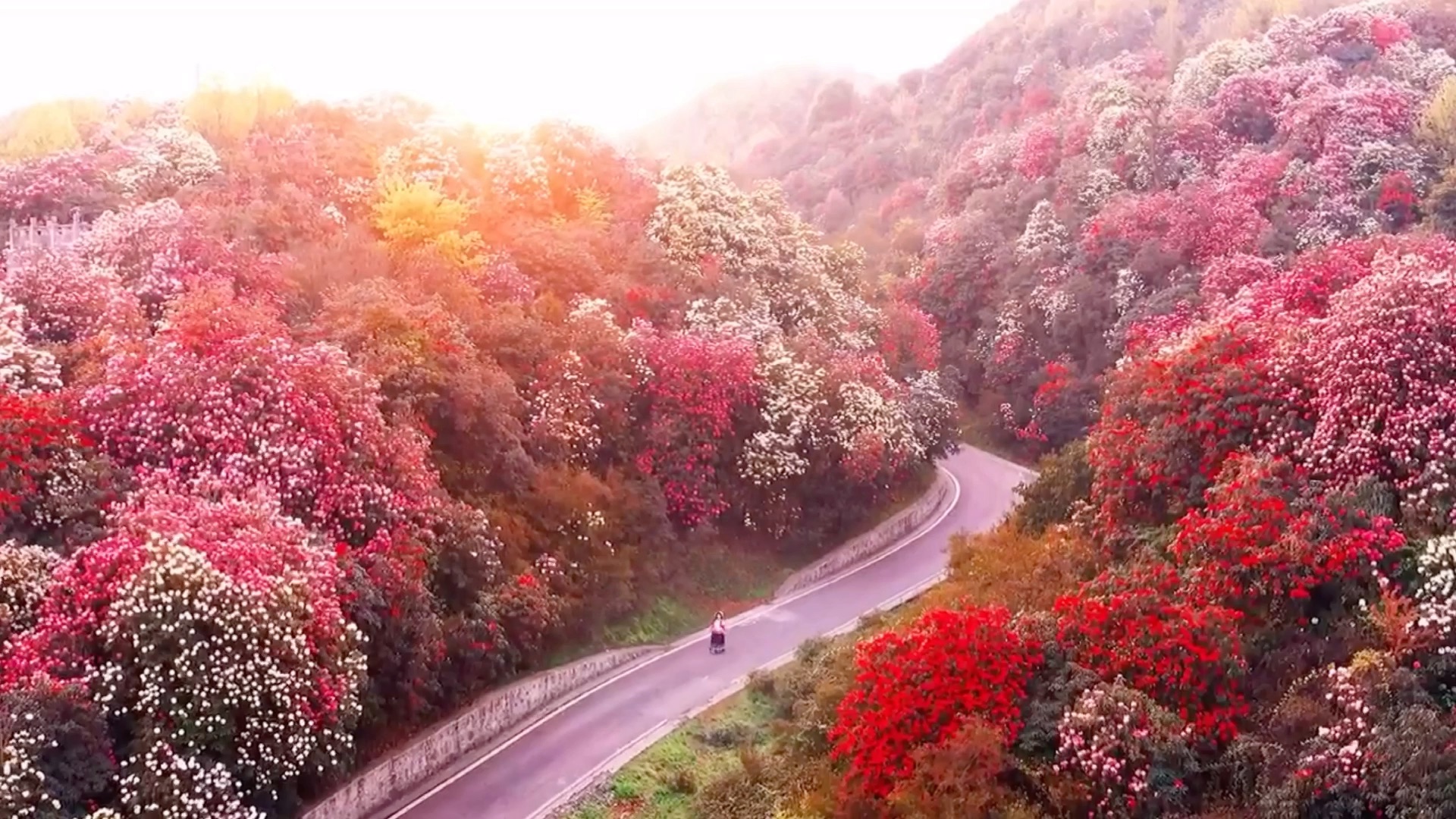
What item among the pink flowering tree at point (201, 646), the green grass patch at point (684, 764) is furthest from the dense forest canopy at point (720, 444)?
the green grass patch at point (684, 764)

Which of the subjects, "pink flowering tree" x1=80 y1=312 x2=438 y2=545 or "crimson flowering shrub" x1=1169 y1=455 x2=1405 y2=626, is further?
"pink flowering tree" x1=80 y1=312 x2=438 y2=545

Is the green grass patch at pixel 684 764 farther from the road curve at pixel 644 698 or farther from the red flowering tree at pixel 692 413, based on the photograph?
the red flowering tree at pixel 692 413

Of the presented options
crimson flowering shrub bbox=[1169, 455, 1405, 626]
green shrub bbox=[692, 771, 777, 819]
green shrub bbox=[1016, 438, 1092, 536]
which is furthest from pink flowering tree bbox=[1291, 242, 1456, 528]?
green shrub bbox=[692, 771, 777, 819]

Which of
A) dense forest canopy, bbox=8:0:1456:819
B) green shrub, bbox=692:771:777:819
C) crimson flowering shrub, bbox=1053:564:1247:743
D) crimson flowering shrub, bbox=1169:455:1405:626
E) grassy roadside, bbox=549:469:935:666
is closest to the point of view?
dense forest canopy, bbox=8:0:1456:819

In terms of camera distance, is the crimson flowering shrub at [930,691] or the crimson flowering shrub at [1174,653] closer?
the crimson flowering shrub at [1174,653]

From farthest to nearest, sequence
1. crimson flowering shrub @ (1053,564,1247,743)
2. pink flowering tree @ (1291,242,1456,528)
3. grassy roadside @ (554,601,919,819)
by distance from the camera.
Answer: grassy roadside @ (554,601,919,819) → pink flowering tree @ (1291,242,1456,528) → crimson flowering shrub @ (1053,564,1247,743)

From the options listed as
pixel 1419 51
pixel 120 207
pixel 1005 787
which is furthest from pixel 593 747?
pixel 1419 51

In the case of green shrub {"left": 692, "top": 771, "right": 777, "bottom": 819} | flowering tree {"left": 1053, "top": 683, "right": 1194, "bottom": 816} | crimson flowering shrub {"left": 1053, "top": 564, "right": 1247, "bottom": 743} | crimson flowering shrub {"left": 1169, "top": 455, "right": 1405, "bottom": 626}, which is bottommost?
green shrub {"left": 692, "top": 771, "right": 777, "bottom": 819}

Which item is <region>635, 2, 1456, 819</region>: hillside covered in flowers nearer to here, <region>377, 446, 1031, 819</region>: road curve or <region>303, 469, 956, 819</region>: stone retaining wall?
<region>377, 446, 1031, 819</region>: road curve
